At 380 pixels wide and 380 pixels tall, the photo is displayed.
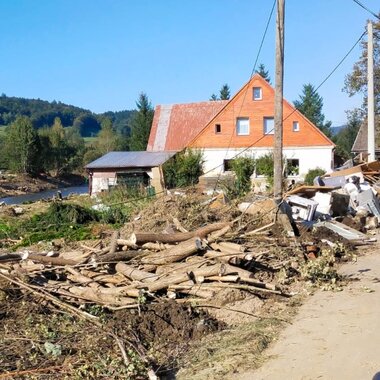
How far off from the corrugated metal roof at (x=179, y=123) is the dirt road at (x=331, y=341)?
3791cm

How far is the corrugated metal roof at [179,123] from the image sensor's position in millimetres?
46906

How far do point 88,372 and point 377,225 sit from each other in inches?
498

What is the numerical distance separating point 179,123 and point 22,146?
96.3ft

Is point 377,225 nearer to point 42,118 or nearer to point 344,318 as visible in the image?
point 344,318

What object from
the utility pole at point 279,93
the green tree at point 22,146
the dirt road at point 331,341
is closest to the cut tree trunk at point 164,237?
the dirt road at point 331,341

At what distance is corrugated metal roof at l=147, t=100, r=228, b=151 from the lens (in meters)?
46.9

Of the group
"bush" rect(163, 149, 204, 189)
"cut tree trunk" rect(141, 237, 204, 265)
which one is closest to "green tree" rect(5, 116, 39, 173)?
"bush" rect(163, 149, 204, 189)

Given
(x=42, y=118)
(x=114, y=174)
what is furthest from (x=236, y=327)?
(x=42, y=118)

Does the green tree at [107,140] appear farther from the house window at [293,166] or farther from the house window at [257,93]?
the house window at [293,166]

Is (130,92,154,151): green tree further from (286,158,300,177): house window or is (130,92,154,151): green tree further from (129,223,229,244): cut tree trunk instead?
(129,223,229,244): cut tree trunk

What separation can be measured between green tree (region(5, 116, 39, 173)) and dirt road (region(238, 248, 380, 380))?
64742mm

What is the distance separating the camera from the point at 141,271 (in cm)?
863

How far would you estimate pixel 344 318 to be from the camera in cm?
762

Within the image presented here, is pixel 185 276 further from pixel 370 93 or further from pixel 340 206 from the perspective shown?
pixel 370 93
